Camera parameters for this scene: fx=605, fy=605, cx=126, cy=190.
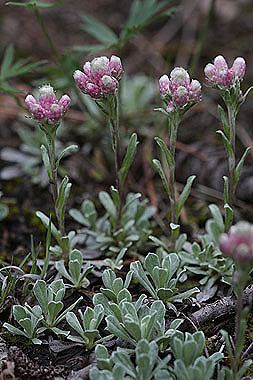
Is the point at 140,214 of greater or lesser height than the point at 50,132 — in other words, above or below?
below

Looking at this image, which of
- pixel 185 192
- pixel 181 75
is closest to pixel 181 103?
pixel 181 75

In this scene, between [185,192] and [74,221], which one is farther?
[74,221]

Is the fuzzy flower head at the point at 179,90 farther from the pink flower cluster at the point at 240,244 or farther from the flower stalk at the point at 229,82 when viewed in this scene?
the pink flower cluster at the point at 240,244

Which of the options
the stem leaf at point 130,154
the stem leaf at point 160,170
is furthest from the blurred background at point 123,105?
the stem leaf at point 160,170

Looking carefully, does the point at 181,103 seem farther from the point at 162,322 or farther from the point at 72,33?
the point at 72,33

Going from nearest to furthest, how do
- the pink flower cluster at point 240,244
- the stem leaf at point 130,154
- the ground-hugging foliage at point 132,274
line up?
the pink flower cluster at point 240,244
the ground-hugging foliage at point 132,274
the stem leaf at point 130,154

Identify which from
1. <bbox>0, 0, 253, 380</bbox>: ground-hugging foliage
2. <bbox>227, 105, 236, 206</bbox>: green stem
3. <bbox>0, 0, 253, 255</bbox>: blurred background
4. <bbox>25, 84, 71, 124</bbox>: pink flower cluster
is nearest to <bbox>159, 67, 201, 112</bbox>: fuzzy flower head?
<bbox>0, 0, 253, 380</bbox>: ground-hugging foliage

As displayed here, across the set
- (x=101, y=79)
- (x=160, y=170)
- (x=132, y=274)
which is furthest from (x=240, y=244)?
(x=101, y=79)
